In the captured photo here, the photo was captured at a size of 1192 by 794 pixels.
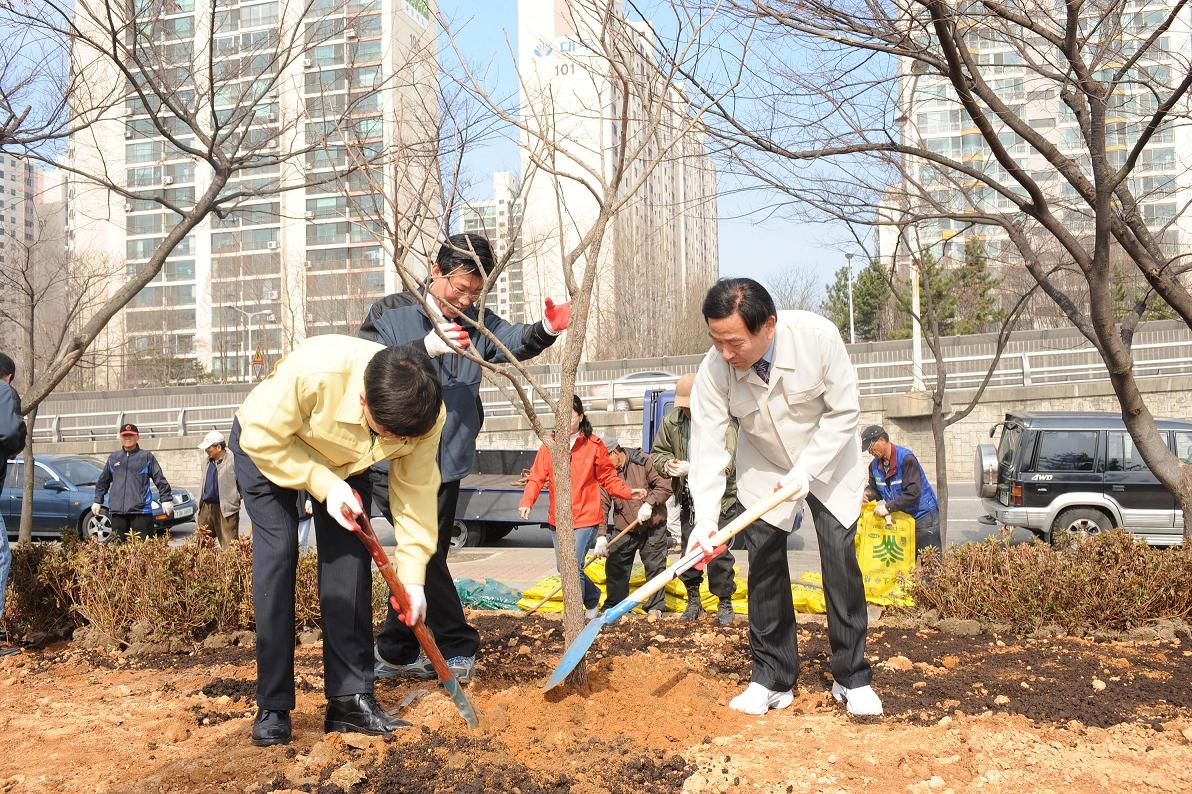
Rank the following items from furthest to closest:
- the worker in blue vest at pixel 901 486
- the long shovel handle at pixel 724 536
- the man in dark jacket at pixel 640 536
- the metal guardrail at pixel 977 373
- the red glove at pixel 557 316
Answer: the metal guardrail at pixel 977 373
the worker in blue vest at pixel 901 486
the man in dark jacket at pixel 640 536
the red glove at pixel 557 316
the long shovel handle at pixel 724 536

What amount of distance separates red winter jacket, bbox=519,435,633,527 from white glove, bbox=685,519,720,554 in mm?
2919

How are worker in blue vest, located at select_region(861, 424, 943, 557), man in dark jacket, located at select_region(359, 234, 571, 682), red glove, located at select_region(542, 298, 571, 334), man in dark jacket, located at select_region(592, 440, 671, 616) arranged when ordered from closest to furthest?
red glove, located at select_region(542, 298, 571, 334) → man in dark jacket, located at select_region(359, 234, 571, 682) → man in dark jacket, located at select_region(592, 440, 671, 616) → worker in blue vest, located at select_region(861, 424, 943, 557)

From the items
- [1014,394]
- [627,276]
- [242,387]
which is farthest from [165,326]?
[1014,394]

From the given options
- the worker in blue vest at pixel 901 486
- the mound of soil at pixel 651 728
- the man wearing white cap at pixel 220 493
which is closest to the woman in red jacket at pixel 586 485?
the mound of soil at pixel 651 728

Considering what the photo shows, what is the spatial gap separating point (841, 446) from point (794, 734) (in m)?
1.05

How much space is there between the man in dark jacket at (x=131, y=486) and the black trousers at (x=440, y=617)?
21.7 feet

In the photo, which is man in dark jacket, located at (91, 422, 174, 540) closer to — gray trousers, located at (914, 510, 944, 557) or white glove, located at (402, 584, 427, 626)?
gray trousers, located at (914, 510, 944, 557)

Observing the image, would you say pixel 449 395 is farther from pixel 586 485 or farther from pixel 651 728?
pixel 586 485

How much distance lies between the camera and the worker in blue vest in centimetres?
752

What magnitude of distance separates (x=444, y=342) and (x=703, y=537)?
1.23m

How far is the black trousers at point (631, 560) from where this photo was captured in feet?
21.8

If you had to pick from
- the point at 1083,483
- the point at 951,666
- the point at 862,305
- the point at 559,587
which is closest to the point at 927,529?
the point at 559,587

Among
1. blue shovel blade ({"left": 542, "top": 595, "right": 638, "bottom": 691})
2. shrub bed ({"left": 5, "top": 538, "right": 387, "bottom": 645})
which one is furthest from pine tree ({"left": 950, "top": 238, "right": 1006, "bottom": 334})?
blue shovel blade ({"left": 542, "top": 595, "right": 638, "bottom": 691})

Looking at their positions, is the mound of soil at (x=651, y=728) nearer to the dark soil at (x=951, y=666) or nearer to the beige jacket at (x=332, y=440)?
the dark soil at (x=951, y=666)
